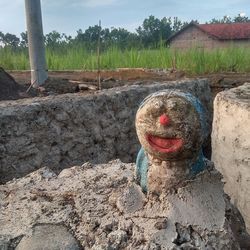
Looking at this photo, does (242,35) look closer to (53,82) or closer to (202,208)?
(53,82)

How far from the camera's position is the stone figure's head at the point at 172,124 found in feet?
5.24

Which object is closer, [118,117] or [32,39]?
[118,117]

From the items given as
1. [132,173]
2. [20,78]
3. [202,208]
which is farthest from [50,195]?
[20,78]

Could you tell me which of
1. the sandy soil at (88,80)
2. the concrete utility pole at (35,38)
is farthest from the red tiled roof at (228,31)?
the concrete utility pole at (35,38)

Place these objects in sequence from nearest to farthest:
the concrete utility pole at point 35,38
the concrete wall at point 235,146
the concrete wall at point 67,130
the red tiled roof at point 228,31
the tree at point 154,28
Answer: the concrete wall at point 235,146 → the concrete wall at point 67,130 → the concrete utility pole at point 35,38 → the red tiled roof at point 228,31 → the tree at point 154,28

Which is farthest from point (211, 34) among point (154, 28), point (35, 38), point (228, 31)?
point (35, 38)

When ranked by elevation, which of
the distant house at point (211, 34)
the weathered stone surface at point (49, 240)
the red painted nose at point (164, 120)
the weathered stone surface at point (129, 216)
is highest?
the red painted nose at point (164, 120)

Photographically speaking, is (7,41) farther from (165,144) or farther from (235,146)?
(165,144)

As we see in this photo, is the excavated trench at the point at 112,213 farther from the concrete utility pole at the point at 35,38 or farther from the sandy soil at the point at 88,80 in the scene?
the concrete utility pole at the point at 35,38

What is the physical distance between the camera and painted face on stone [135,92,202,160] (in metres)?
1.60

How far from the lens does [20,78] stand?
6.64 metres

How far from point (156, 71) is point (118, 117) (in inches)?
144

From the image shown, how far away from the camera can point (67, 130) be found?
11.6 feet

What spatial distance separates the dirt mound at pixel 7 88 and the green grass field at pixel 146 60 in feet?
8.18
